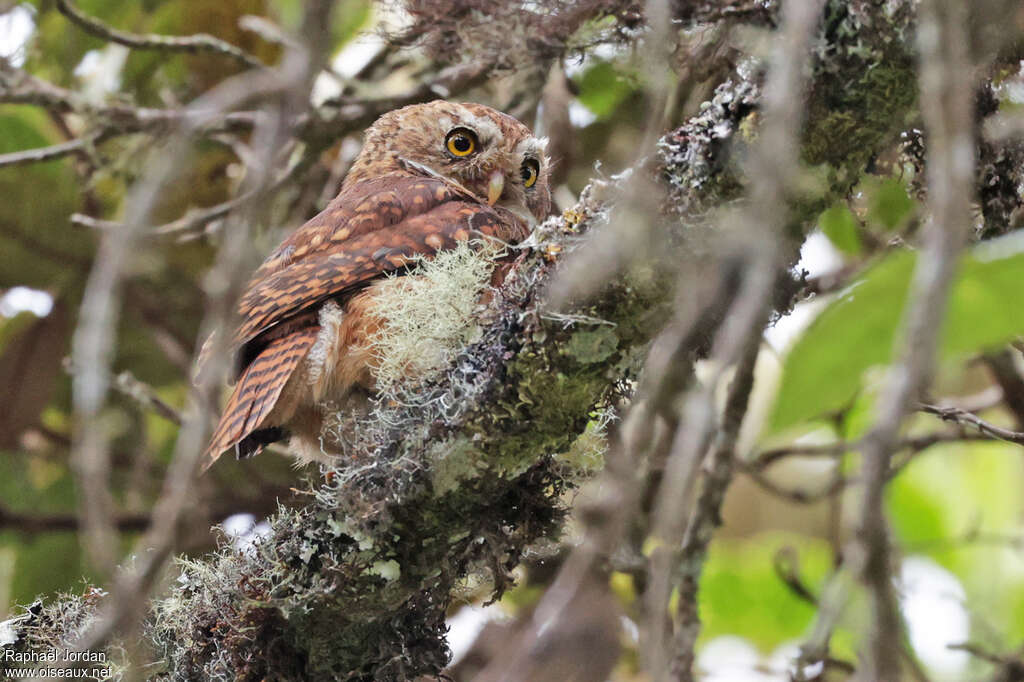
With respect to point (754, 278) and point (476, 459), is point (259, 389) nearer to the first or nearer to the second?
point (476, 459)

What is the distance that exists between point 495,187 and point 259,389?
1.25 meters

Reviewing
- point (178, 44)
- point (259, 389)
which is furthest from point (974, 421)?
point (178, 44)

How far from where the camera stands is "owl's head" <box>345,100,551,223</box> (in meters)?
3.41

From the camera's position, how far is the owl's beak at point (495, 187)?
11.1 ft

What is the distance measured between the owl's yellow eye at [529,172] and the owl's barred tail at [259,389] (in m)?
1.20

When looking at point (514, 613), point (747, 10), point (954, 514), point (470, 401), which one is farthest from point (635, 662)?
point (747, 10)

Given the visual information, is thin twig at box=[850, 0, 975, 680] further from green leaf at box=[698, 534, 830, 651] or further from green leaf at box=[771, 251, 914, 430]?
green leaf at box=[698, 534, 830, 651]

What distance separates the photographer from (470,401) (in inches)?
74.2

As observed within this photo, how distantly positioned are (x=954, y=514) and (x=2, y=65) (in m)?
4.03

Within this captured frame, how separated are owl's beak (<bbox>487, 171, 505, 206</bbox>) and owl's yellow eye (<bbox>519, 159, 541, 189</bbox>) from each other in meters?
0.08

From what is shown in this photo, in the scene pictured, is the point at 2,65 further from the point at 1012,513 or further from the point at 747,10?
the point at 1012,513

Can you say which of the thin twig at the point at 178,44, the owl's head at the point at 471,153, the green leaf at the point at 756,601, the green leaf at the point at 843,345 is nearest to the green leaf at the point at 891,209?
the owl's head at the point at 471,153

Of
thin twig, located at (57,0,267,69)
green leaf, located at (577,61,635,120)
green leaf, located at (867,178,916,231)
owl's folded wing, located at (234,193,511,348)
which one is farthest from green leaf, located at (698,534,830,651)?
thin twig, located at (57,0,267,69)

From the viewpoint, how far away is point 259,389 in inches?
95.2
